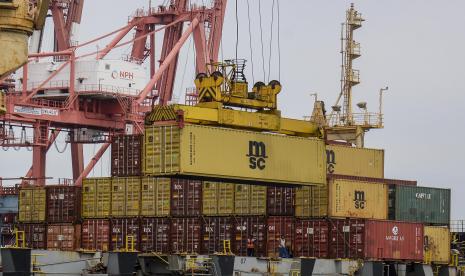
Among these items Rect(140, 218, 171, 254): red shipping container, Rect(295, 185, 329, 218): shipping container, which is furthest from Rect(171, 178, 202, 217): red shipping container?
Rect(295, 185, 329, 218): shipping container

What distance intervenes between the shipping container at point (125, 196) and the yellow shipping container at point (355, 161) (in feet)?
33.4

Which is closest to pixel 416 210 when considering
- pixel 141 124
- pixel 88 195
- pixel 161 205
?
pixel 161 205

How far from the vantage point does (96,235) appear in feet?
226

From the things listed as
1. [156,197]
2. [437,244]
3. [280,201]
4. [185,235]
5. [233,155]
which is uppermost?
[233,155]

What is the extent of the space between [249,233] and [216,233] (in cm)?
201

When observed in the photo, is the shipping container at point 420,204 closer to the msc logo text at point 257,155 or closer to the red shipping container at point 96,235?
the msc logo text at point 257,155

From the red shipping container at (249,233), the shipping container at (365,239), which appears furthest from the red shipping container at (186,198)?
the shipping container at (365,239)

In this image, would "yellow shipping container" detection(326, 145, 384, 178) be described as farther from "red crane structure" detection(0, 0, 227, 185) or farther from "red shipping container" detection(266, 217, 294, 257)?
"red crane structure" detection(0, 0, 227, 185)

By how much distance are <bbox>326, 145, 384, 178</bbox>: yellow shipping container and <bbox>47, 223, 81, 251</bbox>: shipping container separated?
1396 centimetres

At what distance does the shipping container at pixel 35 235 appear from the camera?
72062mm

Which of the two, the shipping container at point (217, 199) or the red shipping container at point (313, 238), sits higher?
the shipping container at point (217, 199)

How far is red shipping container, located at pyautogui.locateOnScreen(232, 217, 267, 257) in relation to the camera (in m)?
63.2

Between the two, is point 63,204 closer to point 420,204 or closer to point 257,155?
point 257,155

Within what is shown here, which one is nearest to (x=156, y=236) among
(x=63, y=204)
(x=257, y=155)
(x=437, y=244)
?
(x=63, y=204)
